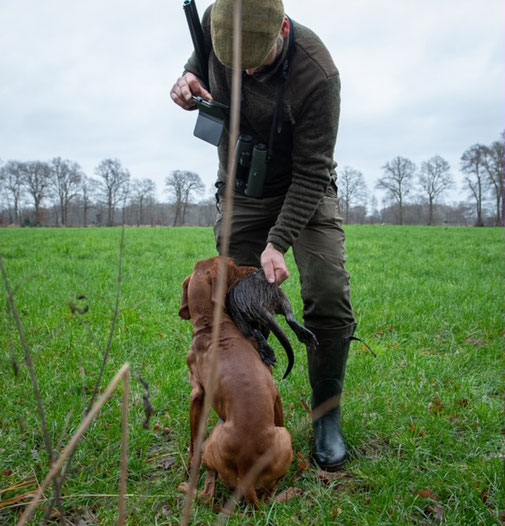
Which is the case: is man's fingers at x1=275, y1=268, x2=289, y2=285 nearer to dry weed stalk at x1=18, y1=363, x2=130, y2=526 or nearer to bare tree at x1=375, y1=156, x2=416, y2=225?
dry weed stalk at x1=18, y1=363, x2=130, y2=526

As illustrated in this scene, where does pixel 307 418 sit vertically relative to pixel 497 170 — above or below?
below

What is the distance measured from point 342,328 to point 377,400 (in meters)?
0.90

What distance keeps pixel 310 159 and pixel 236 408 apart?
1.49 metres

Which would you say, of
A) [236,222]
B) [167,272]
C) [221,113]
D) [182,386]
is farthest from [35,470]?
[167,272]

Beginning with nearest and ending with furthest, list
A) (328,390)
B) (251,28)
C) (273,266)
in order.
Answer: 1. (251,28)
2. (273,266)
3. (328,390)

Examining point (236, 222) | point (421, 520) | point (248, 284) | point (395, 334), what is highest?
point (236, 222)

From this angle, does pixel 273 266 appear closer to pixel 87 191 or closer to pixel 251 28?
pixel 251 28

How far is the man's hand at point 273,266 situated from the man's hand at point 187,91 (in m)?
1.03

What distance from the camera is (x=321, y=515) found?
2375 millimetres

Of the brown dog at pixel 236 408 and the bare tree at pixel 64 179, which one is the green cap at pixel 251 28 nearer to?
the brown dog at pixel 236 408

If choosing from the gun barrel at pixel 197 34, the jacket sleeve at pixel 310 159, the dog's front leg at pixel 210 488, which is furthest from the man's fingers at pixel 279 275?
the gun barrel at pixel 197 34

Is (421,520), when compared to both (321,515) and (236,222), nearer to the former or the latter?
(321,515)

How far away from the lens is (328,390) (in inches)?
124

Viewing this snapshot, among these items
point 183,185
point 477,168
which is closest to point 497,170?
point 477,168
